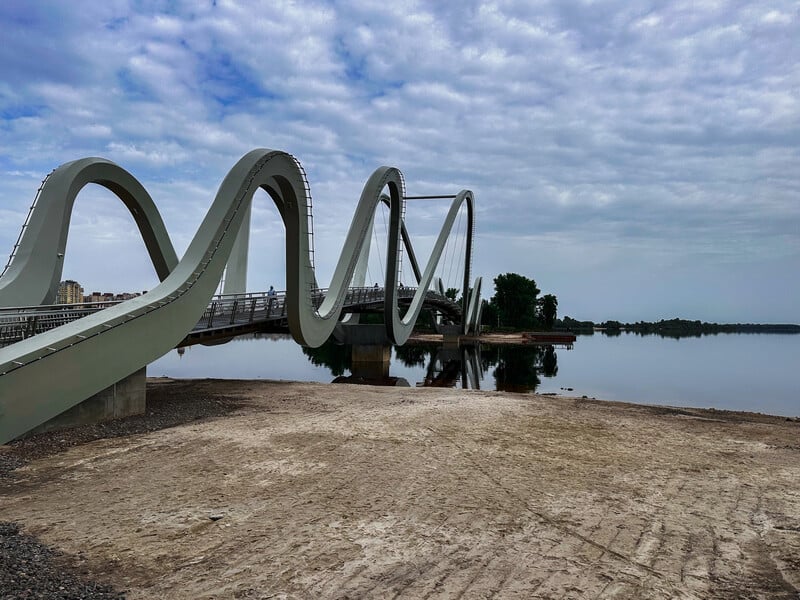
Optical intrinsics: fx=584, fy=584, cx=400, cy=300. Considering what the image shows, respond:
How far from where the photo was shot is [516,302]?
103 metres

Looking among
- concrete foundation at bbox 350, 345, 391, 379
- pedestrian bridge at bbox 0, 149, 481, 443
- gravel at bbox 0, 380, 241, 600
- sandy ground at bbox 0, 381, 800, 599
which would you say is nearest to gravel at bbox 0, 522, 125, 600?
gravel at bbox 0, 380, 241, 600

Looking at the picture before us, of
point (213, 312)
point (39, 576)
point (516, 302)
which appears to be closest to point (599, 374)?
point (213, 312)

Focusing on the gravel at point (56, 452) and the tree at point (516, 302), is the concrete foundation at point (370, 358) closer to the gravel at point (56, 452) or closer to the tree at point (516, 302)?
the gravel at point (56, 452)

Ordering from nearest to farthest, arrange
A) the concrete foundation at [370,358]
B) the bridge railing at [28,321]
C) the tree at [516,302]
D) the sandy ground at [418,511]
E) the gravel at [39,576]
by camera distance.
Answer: the gravel at [39,576] → the sandy ground at [418,511] → the bridge railing at [28,321] → the concrete foundation at [370,358] → the tree at [516,302]

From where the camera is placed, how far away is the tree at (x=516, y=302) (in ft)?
338

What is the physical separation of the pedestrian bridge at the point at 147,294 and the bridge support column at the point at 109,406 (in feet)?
2.92

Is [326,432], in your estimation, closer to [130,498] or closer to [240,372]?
[130,498]

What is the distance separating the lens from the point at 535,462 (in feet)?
29.3

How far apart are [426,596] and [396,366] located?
36167 millimetres

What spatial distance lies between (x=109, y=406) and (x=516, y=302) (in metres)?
95.3

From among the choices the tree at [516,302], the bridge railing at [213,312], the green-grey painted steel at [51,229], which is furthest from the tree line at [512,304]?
the green-grey painted steel at [51,229]

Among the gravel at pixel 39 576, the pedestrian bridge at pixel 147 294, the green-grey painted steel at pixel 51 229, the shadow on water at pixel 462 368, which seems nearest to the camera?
the gravel at pixel 39 576

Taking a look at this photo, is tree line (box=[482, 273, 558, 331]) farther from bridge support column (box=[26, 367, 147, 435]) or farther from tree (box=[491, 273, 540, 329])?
bridge support column (box=[26, 367, 147, 435])

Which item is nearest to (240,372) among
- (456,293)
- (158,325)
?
(158,325)
